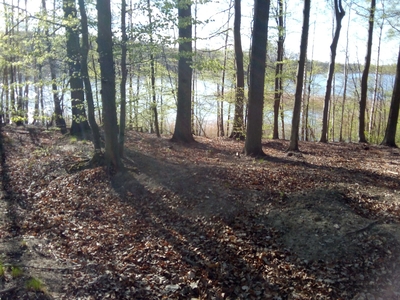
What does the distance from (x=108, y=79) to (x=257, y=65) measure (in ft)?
14.3

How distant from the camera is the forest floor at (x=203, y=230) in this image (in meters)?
4.48

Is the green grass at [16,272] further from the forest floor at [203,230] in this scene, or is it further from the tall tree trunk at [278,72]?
the tall tree trunk at [278,72]

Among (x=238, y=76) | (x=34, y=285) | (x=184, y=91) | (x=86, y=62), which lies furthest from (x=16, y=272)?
(x=238, y=76)

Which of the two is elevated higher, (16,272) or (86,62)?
(86,62)

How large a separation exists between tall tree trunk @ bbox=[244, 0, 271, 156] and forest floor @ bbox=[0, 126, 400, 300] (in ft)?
3.86

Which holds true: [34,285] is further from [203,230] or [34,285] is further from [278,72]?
[278,72]

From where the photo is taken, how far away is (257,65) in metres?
9.83

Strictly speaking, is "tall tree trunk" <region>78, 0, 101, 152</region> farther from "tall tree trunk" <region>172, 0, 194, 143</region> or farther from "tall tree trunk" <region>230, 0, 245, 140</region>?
"tall tree trunk" <region>230, 0, 245, 140</region>

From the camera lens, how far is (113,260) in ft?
17.4

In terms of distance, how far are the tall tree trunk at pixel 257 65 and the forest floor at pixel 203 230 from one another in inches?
46.3

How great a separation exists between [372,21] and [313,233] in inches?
567

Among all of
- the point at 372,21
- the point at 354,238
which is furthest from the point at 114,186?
the point at 372,21

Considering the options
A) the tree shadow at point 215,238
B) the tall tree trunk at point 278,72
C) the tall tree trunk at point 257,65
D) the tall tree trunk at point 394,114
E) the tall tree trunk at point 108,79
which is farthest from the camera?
the tall tree trunk at point 278,72


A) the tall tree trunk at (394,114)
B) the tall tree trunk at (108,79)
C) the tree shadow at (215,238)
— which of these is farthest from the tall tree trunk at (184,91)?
the tall tree trunk at (394,114)
